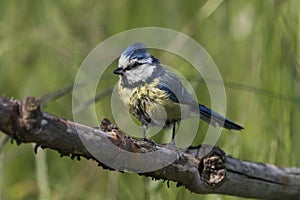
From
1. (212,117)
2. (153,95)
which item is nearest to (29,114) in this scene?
(153,95)

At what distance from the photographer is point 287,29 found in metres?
2.00

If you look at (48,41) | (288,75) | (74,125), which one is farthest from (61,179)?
(74,125)

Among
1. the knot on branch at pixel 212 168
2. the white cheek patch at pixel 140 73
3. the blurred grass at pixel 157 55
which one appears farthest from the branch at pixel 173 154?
the white cheek patch at pixel 140 73

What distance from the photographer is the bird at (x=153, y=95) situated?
177 centimetres

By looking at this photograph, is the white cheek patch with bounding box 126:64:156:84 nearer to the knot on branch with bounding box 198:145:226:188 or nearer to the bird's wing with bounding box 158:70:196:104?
the bird's wing with bounding box 158:70:196:104

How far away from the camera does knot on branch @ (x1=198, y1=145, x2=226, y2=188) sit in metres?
1.56

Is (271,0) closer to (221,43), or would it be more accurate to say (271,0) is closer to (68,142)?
(221,43)

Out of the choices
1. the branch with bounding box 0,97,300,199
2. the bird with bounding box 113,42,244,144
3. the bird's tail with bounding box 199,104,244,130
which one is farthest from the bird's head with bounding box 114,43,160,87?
the branch with bounding box 0,97,300,199

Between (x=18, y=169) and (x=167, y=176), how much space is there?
1178 mm

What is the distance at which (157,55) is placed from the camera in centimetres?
266

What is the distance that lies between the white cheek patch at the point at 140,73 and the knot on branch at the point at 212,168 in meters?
0.32

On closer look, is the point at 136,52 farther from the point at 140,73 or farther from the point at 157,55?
the point at 157,55

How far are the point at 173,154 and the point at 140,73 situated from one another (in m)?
0.39

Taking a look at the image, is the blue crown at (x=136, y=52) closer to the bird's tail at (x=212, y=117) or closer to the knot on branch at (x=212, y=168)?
the bird's tail at (x=212, y=117)
